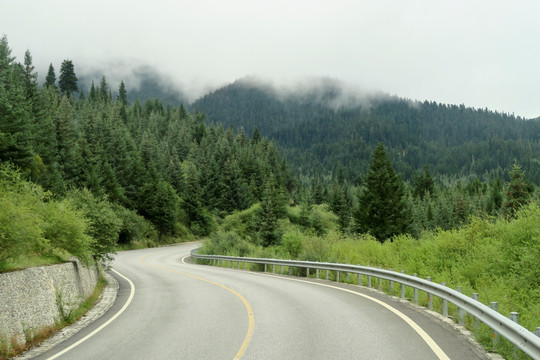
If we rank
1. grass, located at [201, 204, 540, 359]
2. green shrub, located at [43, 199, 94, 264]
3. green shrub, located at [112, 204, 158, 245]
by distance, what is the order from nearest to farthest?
grass, located at [201, 204, 540, 359], green shrub, located at [43, 199, 94, 264], green shrub, located at [112, 204, 158, 245]

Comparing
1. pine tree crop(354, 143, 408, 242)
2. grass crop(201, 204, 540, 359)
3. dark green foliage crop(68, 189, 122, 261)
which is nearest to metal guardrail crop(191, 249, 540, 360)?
grass crop(201, 204, 540, 359)

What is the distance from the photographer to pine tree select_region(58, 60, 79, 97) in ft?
586

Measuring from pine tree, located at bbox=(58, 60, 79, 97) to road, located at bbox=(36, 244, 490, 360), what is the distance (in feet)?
608

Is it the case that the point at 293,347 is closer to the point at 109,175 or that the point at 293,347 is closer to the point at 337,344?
the point at 337,344

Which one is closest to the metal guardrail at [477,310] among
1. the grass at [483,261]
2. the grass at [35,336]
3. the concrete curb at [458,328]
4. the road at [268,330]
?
the concrete curb at [458,328]

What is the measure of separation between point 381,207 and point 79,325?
45.5 meters

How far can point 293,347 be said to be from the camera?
782cm

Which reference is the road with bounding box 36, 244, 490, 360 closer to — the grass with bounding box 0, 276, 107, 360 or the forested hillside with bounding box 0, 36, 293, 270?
the grass with bounding box 0, 276, 107, 360

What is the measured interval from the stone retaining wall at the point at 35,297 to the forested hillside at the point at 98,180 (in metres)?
0.80

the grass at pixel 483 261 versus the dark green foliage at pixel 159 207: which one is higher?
the dark green foliage at pixel 159 207

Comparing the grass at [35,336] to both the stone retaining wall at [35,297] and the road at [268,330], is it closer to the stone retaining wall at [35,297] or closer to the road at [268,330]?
the stone retaining wall at [35,297]

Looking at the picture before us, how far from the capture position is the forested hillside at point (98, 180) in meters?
15.1

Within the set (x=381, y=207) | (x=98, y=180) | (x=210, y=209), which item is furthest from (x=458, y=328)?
(x=210, y=209)

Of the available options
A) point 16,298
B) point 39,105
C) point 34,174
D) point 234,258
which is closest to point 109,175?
point 39,105
